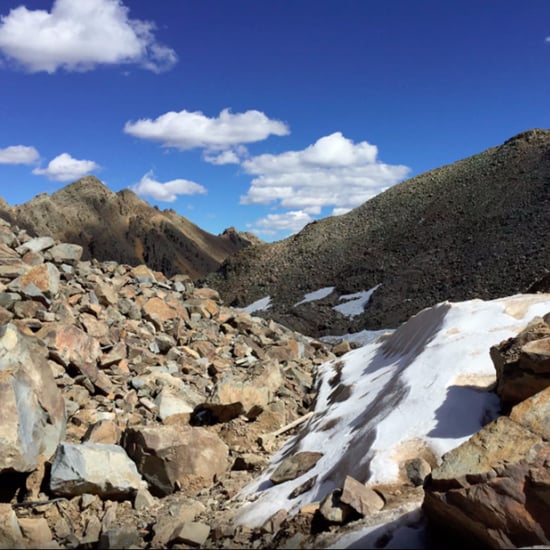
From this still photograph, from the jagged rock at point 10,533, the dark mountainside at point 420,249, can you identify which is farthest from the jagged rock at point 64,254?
the dark mountainside at point 420,249

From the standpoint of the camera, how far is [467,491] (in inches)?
152

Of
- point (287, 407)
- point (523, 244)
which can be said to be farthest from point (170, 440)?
point (523, 244)

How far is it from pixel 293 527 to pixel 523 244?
34.3m

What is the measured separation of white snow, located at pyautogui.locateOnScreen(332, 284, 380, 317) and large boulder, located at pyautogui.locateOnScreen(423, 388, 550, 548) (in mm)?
30970

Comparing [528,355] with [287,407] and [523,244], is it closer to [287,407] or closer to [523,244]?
[287,407]

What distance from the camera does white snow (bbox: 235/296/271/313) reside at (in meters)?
44.4

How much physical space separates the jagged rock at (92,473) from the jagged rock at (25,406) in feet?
1.23

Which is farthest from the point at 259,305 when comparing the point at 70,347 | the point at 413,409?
the point at 413,409

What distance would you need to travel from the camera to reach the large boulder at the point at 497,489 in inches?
147

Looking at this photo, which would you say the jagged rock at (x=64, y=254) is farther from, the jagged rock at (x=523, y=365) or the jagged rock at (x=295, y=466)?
the jagged rock at (x=523, y=365)

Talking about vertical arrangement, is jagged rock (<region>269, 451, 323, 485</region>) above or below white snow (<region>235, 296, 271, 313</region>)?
below

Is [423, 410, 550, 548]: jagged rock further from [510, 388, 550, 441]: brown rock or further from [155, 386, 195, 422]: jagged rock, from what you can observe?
[155, 386, 195, 422]: jagged rock

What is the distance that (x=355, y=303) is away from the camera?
3759cm

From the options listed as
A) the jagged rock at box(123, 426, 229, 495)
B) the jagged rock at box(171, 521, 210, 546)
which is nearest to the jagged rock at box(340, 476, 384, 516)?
the jagged rock at box(171, 521, 210, 546)
